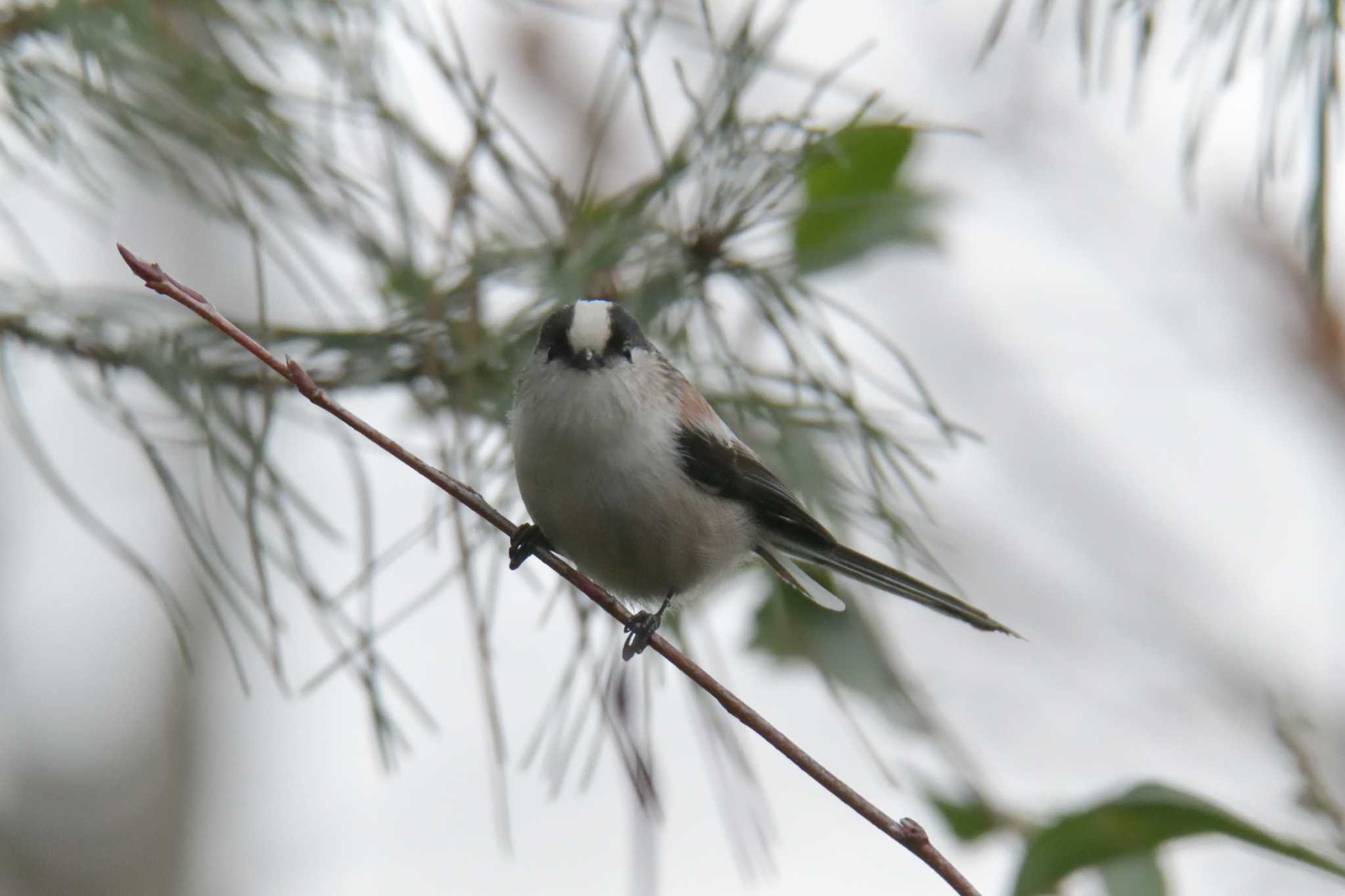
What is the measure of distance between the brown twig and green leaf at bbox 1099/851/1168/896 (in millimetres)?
331

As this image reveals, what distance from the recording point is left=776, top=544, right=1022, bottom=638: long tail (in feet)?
5.80

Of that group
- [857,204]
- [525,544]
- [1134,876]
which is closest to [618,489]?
[525,544]

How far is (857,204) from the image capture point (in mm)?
1863

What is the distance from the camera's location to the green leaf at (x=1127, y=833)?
1222 millimetres

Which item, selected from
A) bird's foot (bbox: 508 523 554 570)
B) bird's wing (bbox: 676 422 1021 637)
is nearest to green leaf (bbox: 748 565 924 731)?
bird's wing (bbox: 676 422 1021 637)

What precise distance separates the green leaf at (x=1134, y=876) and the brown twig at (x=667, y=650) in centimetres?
33

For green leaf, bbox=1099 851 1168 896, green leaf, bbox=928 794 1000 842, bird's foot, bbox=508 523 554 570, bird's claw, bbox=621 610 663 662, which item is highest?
bird's foot, bbox=508 523 554 570

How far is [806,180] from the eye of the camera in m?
1.97

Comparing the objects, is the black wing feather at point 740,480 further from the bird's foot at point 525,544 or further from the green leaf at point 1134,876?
the green leaf at point 1134,876

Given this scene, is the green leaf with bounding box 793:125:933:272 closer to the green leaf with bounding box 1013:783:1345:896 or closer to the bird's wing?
the bird's wing

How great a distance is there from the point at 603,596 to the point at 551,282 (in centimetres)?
48

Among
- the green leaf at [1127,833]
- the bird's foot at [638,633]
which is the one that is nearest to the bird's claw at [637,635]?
the bird's foot at [638,633]

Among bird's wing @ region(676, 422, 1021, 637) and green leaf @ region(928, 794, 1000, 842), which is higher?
bird's wing @ region(676, 422, 1021, 637)

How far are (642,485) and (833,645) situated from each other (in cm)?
34
